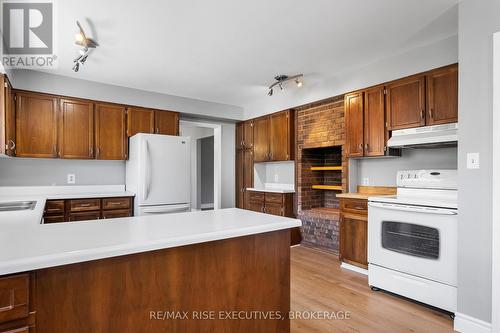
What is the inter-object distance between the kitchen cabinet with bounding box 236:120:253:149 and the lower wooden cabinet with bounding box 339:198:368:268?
257 cm

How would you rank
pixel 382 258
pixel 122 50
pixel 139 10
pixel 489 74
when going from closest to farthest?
1. pixel 489 74
2. pixel 139 10
3. pixel 382 258
4. pixel 122 50

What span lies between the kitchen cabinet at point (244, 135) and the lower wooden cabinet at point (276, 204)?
1.01 m

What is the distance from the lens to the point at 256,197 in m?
5.11

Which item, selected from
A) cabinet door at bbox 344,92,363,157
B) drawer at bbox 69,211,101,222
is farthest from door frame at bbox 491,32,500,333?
drawer at bbox 69,211,101,222

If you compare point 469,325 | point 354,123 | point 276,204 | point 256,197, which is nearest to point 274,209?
point 276,204

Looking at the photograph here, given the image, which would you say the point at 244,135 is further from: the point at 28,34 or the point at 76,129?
the point at 28,34

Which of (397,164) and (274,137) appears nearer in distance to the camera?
(397,164)

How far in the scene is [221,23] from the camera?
2.50 meters

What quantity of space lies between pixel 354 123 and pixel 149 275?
3113mm

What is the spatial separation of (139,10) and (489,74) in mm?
2685

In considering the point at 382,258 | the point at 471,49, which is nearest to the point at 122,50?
the point at 471,49

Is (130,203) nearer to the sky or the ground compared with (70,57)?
nearer to the ground

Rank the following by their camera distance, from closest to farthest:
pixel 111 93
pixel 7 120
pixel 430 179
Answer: pixel 430 179 → pixel 7 120 → pixel 111 93

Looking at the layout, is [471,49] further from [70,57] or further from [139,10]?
[70,57]
